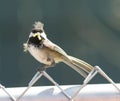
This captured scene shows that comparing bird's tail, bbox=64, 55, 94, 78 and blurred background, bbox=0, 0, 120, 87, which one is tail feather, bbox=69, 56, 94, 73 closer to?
bird's tail, bbox=64, 55, 94, 78

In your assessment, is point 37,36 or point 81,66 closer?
point 81,66

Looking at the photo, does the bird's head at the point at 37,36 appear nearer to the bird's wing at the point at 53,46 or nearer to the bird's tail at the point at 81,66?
the bird's wing at the point at 53,46

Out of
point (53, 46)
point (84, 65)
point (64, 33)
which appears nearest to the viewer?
point (84, 65)

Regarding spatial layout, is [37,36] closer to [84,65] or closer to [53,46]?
[53,46]

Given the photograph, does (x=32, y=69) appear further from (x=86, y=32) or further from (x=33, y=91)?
(x=33, y=91)

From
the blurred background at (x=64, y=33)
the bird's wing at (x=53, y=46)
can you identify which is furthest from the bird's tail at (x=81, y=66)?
the blurred background at (x=64, y=33)

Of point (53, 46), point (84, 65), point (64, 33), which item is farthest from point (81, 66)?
point (64, 33)

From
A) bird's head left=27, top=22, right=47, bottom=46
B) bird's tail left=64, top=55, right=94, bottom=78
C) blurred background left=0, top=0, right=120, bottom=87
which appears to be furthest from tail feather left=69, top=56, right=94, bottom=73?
blurred background left=0, top=0, right=120, bottom=87

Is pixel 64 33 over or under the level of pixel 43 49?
under
